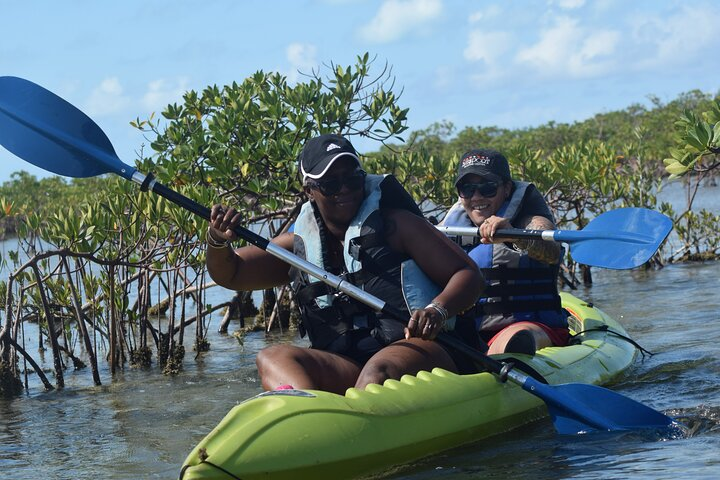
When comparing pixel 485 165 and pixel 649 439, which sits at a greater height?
pixel 485 165

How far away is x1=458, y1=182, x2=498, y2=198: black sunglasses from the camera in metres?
5.79

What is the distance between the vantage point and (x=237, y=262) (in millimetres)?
4617

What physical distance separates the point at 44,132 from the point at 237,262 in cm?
139

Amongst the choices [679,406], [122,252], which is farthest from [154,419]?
[679,406]

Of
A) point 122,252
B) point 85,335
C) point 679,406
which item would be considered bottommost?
point 679,406

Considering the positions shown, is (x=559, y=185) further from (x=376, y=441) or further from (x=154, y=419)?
(x=376, y=441)

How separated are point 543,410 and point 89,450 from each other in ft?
7.35

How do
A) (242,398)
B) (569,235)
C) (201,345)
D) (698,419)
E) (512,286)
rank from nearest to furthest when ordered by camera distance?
(698,419) < (569,235) < (512,286) < (242,398) < (201,345)

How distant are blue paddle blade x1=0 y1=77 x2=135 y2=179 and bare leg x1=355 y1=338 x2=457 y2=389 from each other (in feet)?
6.03

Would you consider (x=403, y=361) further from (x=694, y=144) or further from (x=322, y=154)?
(x=694, y=144)

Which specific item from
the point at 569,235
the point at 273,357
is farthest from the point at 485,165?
the point at 273,357

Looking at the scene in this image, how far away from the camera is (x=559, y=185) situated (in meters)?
10.2

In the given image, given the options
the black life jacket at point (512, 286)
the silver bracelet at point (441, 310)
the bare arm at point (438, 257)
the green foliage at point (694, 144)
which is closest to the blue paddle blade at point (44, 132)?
the bare arm at point (438, 257)

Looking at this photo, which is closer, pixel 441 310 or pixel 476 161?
pixel 441 310
